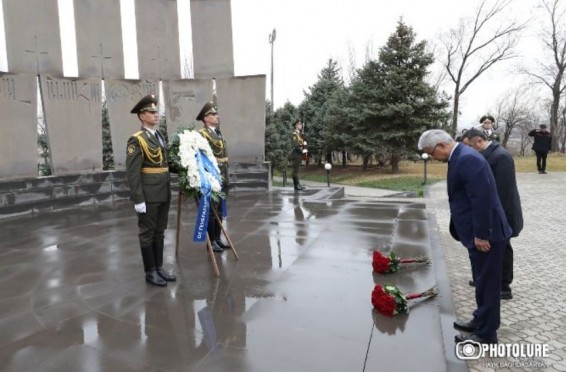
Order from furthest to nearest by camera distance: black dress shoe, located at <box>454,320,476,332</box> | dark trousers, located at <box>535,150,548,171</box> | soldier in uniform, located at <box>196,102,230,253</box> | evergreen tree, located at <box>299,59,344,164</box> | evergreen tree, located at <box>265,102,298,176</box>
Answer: evergreen tree, located at <box>299,59,344,164</box> < evergreen tree, located at <box>265,102,298,176</box> < dark trousers, located at <box>535,150,548,171</box> < soldier in uniform, located at <box>196,102,230,253</box> < black dress shoe, located at <box>454,320,476,332</box>

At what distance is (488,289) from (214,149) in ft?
12.0

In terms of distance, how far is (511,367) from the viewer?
2955mm

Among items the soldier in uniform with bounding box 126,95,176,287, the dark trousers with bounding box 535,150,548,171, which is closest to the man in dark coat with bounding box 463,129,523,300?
the soldier in uniform with bounding box 126,95,176,287

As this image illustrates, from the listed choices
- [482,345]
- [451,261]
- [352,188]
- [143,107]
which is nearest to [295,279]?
[482,345]

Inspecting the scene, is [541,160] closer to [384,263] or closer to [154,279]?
[384,263]

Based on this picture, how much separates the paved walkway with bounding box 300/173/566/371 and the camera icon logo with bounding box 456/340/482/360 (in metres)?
0.05

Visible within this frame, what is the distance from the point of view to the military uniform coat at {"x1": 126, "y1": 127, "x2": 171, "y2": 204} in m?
3.99

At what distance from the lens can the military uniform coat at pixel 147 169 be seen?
399cm

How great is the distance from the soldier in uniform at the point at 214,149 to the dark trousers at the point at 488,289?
2889 mm

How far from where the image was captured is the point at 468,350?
3.01 meters

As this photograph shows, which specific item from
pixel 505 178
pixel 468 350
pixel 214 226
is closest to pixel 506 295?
pixel 505 178

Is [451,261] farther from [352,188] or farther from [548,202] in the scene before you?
[352,188]

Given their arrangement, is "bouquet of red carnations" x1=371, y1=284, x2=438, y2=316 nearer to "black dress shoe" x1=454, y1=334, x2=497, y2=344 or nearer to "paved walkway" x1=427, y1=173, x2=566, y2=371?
"black dress shoe" x1=454, y1=334, x2=497, y2=344

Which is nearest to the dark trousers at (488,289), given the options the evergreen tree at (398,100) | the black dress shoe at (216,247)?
the black dress shoe at (216,247)
